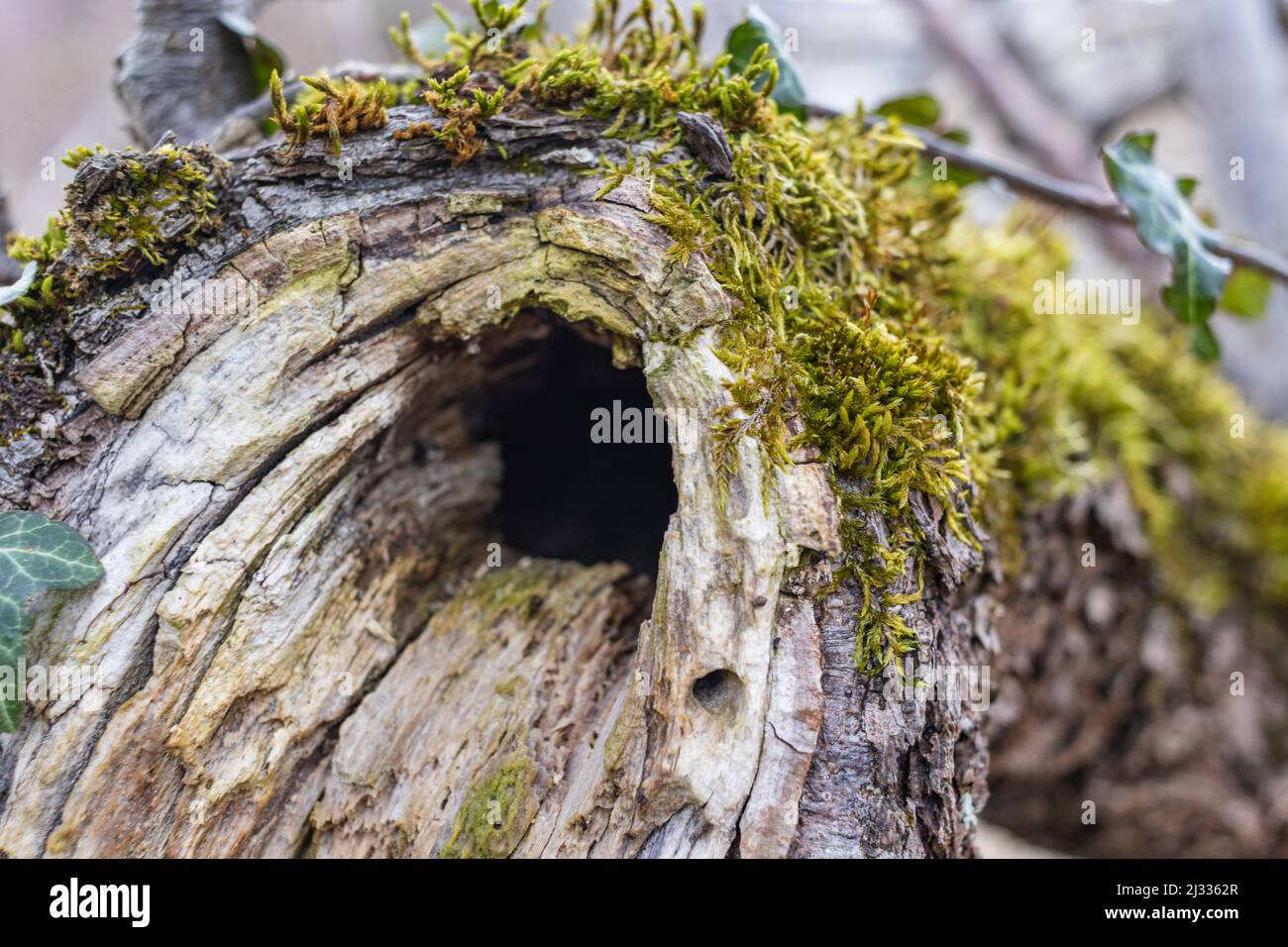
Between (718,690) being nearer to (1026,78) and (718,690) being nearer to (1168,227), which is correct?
(1168,227)

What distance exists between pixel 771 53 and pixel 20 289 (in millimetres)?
2023

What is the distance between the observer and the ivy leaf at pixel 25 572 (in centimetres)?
159

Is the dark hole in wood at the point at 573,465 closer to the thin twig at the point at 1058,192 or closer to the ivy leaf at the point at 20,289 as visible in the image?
the ivy leaf at the point at 20,289

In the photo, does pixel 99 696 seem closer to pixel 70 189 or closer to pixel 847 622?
pixel 70 189

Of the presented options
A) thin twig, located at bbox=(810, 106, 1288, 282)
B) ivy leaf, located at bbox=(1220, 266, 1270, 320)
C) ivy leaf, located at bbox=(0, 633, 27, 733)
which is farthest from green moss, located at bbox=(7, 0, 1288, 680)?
ivy leaf, located at bbox=(1220, 266, 1270, 320)

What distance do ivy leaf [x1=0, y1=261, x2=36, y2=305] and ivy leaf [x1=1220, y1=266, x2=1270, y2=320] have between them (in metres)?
4.31

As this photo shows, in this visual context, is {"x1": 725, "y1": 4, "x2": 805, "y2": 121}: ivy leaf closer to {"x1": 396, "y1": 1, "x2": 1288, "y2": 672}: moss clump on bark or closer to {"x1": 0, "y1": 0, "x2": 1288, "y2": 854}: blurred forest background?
{"x1": 396, "y1": 1, "x2": 1288, "y2": 672}: moss clump on bark

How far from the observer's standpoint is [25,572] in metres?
1.59

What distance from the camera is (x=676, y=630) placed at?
1671 mm

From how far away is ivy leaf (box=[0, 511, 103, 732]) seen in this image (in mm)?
1590

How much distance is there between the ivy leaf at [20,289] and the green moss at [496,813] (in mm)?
1545

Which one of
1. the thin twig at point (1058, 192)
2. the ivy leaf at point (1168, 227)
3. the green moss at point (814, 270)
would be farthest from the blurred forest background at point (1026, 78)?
the green moss at point (814, 270)

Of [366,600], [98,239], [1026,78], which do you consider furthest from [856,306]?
[1026,78]

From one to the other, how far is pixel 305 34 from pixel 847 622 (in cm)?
1185
